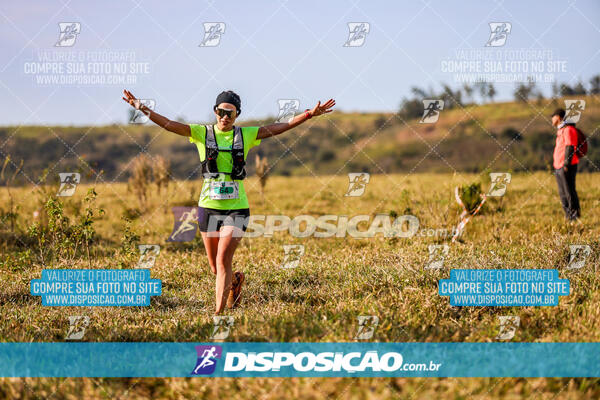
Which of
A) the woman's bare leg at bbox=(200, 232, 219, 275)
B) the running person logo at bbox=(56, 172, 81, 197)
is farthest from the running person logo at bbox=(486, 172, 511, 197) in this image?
the running person logo at bbox=(56, 172, 81, 197)

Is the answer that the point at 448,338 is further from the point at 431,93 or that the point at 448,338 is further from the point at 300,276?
the point at 431,93

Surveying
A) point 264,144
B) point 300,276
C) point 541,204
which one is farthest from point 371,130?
point 300,276

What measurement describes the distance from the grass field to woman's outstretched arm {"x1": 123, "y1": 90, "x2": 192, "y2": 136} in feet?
6.39

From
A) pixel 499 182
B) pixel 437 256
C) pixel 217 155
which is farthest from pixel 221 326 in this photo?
pixel 499 182

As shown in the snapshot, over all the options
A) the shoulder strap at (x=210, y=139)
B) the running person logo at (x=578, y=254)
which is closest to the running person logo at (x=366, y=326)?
the shoulder strap at (x=210, y=139)

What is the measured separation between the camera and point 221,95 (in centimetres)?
488

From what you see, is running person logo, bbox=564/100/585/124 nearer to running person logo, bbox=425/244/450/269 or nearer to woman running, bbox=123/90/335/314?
running person logo, bbox=425/244/450/269

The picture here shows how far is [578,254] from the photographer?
6359 millimetres

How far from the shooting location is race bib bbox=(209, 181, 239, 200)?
485 cm

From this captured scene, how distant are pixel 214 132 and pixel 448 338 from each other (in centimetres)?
300

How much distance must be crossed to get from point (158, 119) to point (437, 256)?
406 cm

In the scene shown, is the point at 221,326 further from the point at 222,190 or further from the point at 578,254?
the point at 578,254

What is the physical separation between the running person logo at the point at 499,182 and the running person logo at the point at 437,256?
3.47m

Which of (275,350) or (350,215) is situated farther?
(350,215)
